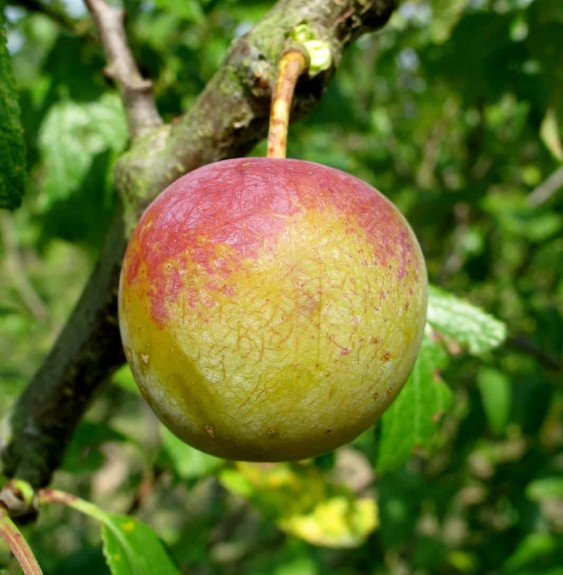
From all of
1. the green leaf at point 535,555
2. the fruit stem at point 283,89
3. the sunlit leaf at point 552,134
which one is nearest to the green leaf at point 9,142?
the fruit stem at point 283,89

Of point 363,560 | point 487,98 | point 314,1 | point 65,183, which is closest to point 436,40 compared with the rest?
point 487,98

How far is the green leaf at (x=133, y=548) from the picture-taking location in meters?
0.92

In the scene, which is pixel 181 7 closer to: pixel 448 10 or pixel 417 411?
pixel 417 411

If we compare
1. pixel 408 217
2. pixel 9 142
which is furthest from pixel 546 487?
pixel 9 142

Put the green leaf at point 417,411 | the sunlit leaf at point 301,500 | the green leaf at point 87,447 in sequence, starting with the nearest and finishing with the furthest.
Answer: the green leaf at point 417,411 → the green leaf at point 87,447 → the sunlit leaf at point 301,500

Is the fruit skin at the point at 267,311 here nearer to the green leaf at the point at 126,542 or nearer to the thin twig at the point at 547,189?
the green leaf at the point at 126,542

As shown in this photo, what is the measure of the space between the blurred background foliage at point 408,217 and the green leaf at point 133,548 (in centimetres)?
16

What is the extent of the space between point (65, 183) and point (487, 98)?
1.32 m

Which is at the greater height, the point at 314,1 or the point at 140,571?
the point at 314,1

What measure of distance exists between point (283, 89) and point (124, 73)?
1.13 ft

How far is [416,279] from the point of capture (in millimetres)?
757

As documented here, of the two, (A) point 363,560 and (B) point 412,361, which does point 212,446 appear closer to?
(B) point 412,361

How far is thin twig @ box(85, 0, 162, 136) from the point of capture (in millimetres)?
957

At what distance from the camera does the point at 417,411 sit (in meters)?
1.12
